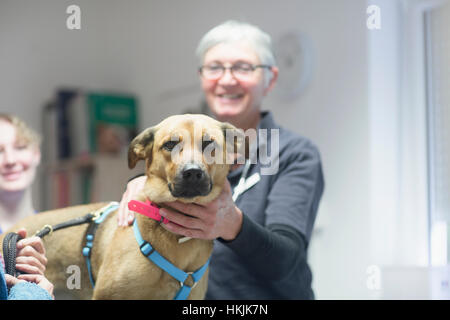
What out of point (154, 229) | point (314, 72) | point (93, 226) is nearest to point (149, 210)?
point (154, 229)

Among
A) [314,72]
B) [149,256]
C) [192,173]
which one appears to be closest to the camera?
[192,173]

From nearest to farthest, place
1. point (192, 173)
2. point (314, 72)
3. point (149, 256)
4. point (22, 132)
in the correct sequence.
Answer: point (192, 173) → point (149, 256) → point (22, 132) → point (314, 72)

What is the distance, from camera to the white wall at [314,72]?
889mm

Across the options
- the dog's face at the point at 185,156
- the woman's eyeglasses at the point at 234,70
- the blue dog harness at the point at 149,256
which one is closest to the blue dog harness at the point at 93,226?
the blue dog harness at the point at 149,256

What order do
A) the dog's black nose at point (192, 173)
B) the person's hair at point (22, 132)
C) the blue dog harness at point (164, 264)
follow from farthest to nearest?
1. the person's hair at point (22, 132)
2. the blue dog harness at point (164, 264)
3. the dog's black nose at point (192, 173)

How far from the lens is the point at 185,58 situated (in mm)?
886

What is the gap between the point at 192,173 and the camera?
0.62 m

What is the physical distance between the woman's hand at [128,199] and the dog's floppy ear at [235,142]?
0.42 ft

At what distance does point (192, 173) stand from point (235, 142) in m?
0.10

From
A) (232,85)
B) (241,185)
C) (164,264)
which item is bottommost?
(164,264)

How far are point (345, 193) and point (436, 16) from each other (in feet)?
1.25

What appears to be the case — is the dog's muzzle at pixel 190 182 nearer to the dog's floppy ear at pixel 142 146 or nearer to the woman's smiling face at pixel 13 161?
the dog's floppy ear at pixel 142 146

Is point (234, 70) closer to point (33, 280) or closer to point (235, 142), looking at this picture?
point (235, 142)

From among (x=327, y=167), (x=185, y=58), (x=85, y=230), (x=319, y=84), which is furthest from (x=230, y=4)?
(x=85, y=230)
